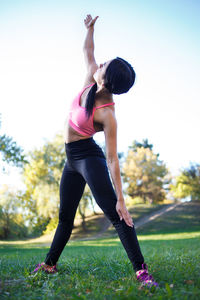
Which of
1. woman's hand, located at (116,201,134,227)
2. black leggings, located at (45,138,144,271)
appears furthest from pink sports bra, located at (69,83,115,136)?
woman's hand, located at (116,201,134,227)

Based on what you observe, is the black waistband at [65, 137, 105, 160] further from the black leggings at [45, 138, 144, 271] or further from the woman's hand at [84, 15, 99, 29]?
the woman's hand at [84, 15, 99, 29]

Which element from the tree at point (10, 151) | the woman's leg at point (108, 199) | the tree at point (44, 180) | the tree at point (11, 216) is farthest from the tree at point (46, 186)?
the woman's leg at point (108, 199)

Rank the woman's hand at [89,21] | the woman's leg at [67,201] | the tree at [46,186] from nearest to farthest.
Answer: the woman's leg at [67,201] → the woman's hand at [89,21] → the tree at [46,186]

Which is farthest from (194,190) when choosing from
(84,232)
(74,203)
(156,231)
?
(74,203)

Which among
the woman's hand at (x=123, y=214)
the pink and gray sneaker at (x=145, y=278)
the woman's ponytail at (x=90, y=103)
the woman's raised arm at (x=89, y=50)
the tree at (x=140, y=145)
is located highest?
the tree at (x=140, y=145)

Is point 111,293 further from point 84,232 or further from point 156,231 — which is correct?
point 84,232

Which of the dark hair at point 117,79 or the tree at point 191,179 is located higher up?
the dark hair at point 117,79

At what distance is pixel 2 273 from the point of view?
2.45 metres

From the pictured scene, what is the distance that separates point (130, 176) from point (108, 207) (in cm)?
3441

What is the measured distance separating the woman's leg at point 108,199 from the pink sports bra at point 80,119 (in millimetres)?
267

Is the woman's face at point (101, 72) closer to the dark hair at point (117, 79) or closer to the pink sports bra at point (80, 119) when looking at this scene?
the dark hair at point (117, 79)

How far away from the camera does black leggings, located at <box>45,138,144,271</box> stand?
221 cm

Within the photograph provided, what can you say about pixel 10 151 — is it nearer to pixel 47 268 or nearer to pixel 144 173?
pixel 47 268

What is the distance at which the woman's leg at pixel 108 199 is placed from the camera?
Result: 2189 millimetres
